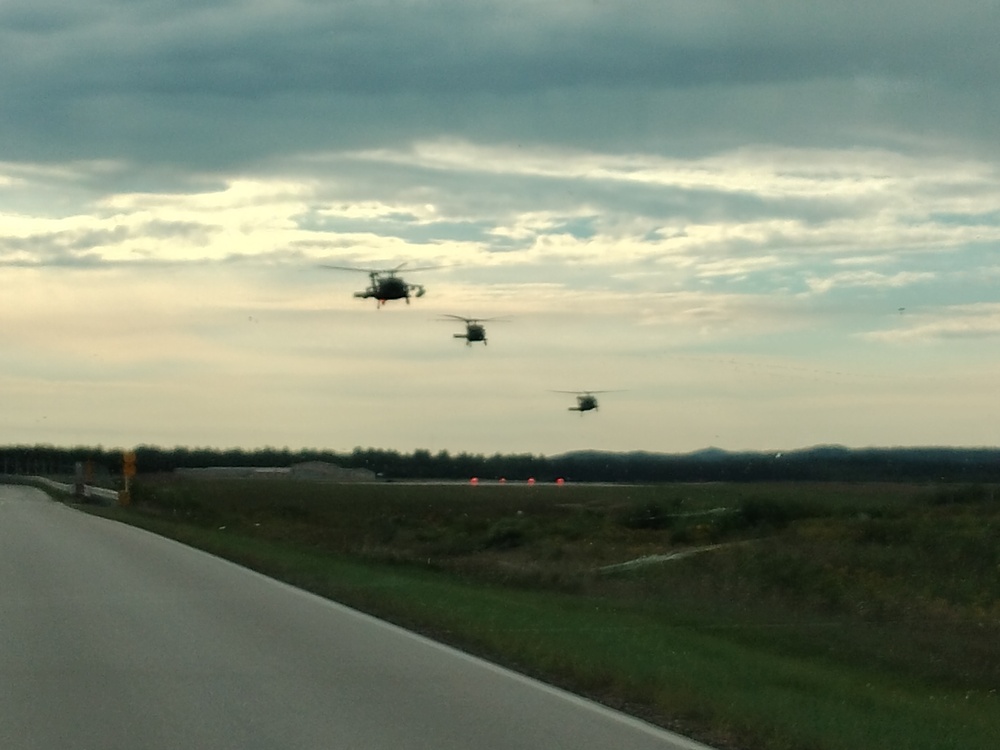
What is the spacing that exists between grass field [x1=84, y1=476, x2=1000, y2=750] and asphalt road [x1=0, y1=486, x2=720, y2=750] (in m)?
0.87

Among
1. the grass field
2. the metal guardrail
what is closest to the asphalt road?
the grass field

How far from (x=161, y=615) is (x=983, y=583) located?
786 inches

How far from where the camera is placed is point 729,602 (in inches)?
1003

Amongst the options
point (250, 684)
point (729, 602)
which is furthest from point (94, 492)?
point (250, 684)

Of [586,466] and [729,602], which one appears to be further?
[586,466]

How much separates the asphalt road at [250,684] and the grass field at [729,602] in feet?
2.84

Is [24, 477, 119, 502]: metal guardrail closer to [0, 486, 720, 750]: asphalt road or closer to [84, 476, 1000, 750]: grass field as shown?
[84, 476, 1000, 750]: grass field

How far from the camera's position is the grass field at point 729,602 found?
11.9 meters

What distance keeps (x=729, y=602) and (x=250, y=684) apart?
49.5 feet

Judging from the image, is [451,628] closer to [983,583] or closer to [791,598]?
[791,598]

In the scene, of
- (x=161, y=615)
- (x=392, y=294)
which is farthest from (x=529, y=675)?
(x=392, y=294)

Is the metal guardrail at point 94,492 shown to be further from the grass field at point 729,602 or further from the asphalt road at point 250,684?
the asphalt road at point 250,684

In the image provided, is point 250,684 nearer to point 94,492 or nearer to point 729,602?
point 729,602

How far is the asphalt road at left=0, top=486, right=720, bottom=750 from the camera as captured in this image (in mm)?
9680
